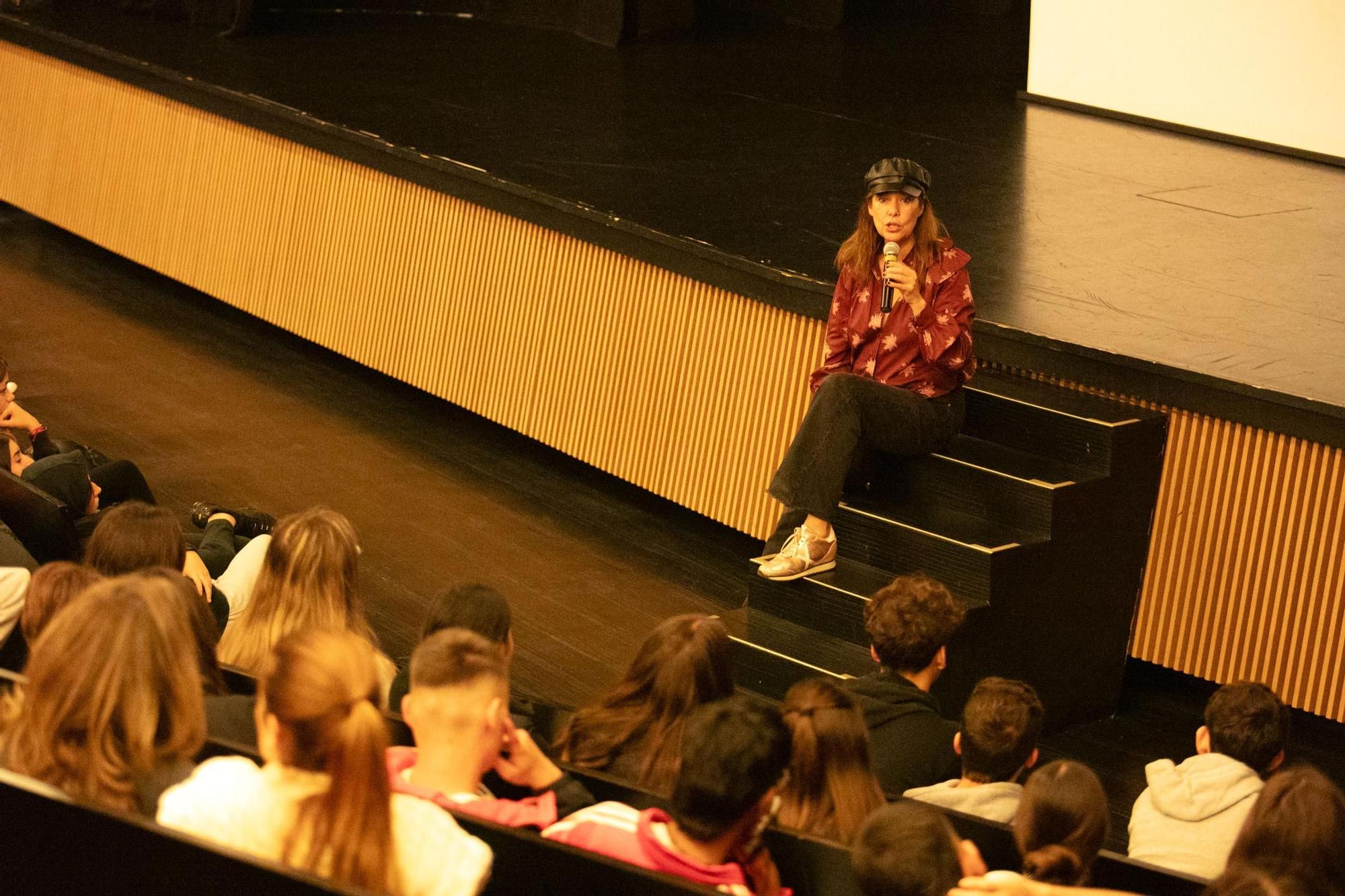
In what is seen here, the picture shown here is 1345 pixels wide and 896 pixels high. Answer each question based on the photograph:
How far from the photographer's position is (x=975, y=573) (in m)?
3.54

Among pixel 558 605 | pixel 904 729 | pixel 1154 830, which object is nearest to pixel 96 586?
pixel 904 729

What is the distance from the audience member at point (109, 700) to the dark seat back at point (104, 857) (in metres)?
0.07

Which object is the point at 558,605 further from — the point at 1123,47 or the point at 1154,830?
the point at 1123,47

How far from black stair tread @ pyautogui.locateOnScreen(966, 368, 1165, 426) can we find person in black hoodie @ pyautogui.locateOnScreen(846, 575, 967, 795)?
0.97m

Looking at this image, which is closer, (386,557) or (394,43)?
(386,557)

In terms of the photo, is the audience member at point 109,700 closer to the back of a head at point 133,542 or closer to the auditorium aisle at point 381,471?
the back of a head at point 133,542

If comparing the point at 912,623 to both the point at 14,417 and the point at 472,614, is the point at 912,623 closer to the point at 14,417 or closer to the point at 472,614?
the point at 472,614

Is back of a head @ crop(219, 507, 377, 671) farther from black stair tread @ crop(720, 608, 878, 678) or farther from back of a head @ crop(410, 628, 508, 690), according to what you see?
black stair tread @ crop(720, 608, 878, 678)

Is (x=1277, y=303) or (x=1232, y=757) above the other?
(x=1277, y=303)

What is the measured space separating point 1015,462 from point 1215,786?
4.18 ft

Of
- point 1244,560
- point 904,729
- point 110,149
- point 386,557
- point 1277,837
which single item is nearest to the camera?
point 1277,837

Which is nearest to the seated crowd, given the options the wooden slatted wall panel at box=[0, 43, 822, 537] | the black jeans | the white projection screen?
the black jeans

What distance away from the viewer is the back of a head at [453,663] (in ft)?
6.70

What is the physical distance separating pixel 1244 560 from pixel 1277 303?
78cm
